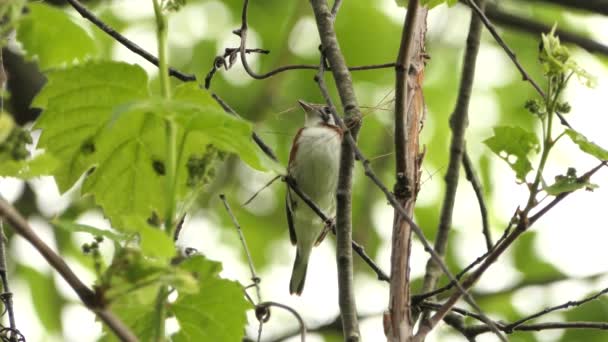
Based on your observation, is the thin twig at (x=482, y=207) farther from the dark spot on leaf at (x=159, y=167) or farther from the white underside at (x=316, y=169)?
the white underside at (x=316, y=169)

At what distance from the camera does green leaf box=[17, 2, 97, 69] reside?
151 cm

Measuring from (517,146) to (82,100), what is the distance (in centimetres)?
95

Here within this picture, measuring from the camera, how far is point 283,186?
7984 millimetres

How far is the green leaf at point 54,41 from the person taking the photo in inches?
59.6

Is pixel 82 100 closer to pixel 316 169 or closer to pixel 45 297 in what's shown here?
pixel 316 169

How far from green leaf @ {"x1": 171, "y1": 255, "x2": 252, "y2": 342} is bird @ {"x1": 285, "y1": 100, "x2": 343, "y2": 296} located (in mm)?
4529

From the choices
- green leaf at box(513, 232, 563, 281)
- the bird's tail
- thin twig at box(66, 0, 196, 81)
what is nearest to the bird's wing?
the bird's tail

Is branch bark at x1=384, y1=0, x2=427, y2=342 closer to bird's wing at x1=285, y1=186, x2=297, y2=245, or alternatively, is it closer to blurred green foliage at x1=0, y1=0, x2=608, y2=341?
blurred green foliage at x1=0, y1=0, x2=608, y2=341

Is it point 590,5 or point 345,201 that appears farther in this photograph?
Answer: point 590,5

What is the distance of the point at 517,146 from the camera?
1979 mm

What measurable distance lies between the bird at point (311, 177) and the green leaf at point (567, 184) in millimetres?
4426

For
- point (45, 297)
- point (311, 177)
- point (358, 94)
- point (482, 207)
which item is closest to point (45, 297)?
point (45, 297)

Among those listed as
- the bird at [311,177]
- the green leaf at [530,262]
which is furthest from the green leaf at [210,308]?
the green leaf at [530,262]

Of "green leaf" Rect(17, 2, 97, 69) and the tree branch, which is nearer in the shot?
"green leaf" Rect(17, 2, 97, 69)
